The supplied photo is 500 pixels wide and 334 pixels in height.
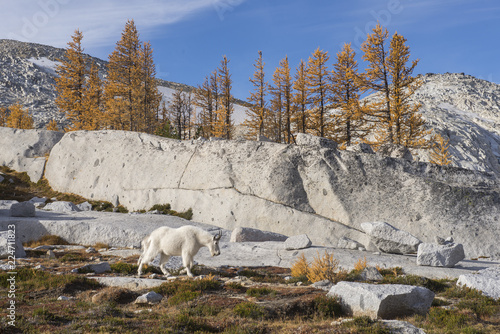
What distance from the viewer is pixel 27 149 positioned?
36.0 m

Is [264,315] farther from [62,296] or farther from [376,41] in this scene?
[376,41]

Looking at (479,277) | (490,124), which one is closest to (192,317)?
(479,277)

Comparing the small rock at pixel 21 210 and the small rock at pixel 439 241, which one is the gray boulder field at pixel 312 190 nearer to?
the small rock at pixel 439 241

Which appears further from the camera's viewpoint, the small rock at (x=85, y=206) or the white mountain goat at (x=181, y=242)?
the small rock at (x=85, y=206)

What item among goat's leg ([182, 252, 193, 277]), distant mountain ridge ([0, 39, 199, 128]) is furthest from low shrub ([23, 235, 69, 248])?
distant mountain ridge ([0, 39, 199, 128])

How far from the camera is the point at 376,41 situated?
34719 millimetres

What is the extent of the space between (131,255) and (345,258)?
9058 millimetres

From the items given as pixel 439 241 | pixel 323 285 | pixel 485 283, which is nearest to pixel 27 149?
pixel 323 285

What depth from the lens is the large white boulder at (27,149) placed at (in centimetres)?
3447

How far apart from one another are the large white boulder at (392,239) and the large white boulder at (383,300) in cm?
740

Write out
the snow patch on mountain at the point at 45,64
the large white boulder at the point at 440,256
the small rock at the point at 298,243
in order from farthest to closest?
the snow patch on mountain at the point at 45,64 < the small rock at the point at 298,243 < the large white boulder at the point at 440,256

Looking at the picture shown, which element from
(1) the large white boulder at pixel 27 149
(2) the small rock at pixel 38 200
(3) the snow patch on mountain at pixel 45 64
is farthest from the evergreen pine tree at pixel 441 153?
(3) the snow patch on mountain at pixel 45 64

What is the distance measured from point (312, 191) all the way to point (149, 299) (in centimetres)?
1505

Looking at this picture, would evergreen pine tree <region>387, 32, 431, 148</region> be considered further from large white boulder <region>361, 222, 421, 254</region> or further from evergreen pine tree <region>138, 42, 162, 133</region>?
evergreen pine tree <region>138, 42, 162, 133</region>
